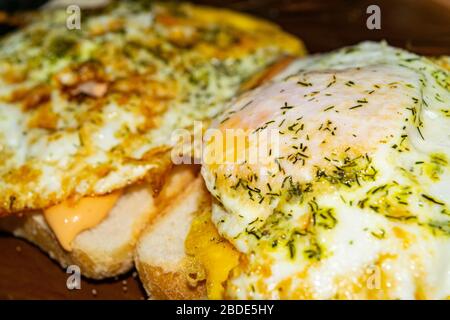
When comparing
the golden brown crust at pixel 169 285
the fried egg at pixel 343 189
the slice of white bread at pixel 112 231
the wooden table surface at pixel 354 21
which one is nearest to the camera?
the fried egg at pixel 343 189

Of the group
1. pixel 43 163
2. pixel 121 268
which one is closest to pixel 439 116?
pixel 121 268

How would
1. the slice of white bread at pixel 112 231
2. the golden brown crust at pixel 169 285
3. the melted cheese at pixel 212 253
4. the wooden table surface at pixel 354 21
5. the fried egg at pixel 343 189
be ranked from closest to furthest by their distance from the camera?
the fried egg at pixel 343 189 < the melted cheese at pixel 212 253 < the golden brown crust at pixel 169 285 < the slice of white bread at pixel 112 231 < the wooden table surface at pixel 354 21

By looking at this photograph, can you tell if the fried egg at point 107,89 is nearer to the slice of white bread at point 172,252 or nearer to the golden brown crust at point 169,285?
the slice of white bread at point 172,252

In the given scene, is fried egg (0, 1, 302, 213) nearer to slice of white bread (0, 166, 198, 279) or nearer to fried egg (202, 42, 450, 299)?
slice of white bread (0, 166, 198, 279)

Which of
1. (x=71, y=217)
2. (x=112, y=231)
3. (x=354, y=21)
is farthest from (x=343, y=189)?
(x=354, y=21)

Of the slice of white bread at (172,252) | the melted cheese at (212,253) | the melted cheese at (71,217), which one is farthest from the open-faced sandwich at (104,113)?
the melted cheese at (212,253)

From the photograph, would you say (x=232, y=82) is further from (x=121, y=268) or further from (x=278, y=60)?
(x=121, y=268)
